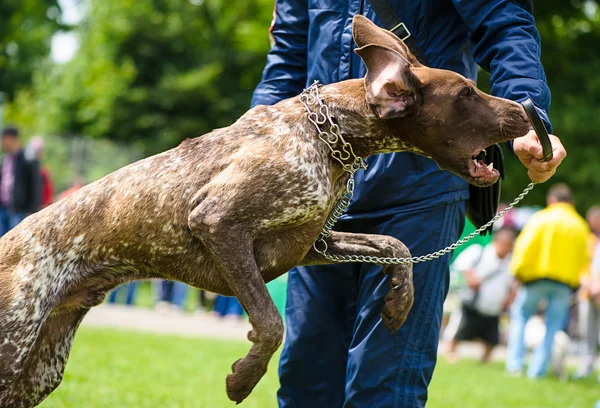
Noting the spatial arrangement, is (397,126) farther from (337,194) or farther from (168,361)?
(168,361)

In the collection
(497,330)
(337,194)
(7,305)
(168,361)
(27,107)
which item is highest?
(337,194)

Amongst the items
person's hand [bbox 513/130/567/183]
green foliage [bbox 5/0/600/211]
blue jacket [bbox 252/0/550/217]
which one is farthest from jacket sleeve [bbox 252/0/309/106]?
green foliage [bbox 5/0/600/211]

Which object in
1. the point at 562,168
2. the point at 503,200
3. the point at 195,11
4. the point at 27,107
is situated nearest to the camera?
the point at 562,168

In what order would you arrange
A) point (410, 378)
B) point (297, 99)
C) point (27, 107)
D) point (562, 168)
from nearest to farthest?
point (297, 99) → point (410, 378) → point (562, 168) → point (27, 107)

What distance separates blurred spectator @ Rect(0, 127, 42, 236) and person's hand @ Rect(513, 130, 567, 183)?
39.7 ft

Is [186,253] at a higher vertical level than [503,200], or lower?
higher

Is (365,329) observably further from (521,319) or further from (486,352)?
(486,352)

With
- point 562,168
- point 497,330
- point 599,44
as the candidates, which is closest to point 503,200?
point 562,168

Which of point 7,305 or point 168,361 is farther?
point 168,361

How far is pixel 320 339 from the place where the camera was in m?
4.19

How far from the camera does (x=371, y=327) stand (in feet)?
12.8

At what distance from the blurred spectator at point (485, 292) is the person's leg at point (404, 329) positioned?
10344mm

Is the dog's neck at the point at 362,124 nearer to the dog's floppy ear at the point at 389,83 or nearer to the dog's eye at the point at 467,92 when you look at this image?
the dog's floppy ear at the point at 389,83

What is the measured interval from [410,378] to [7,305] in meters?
1.79
